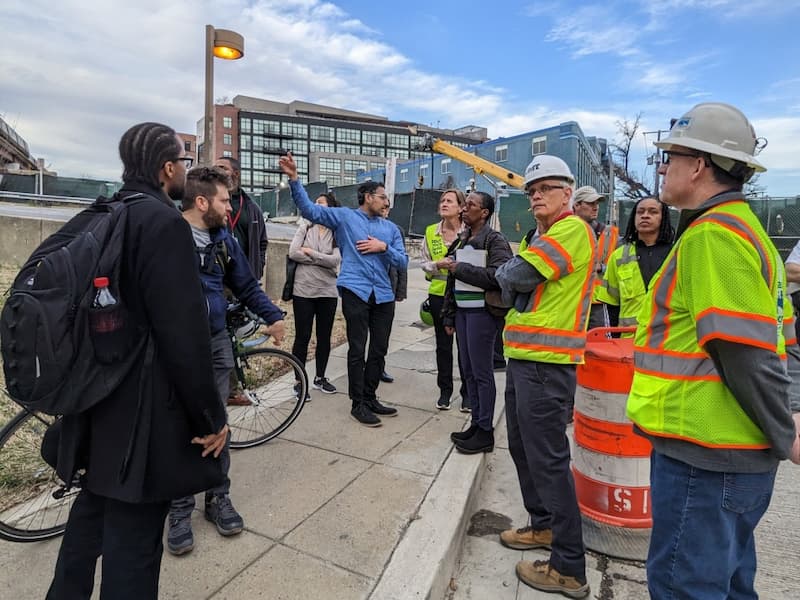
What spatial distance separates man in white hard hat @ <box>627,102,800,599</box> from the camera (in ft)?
4.55

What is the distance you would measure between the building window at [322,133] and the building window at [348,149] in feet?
7.55

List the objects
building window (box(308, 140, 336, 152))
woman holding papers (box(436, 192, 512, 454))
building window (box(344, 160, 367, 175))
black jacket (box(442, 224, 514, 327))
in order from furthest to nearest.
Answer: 1. building window (box(308, 140, 336, 152))
2. building window (box(344, 160, 367, 175))
3. woman holding papers (box(436, 192, 512, 454))
4. black jacket (box(442, 224, 514, 327))

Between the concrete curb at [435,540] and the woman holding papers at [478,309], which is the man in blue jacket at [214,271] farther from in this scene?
the woman holding papers at [478,309]

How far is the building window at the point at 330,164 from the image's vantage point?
99.4 m

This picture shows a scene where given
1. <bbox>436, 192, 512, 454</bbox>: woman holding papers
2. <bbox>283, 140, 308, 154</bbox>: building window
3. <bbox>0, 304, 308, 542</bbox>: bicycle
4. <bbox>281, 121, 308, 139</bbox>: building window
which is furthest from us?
<bbox>283, 140, 308, 154</bbox>: building window

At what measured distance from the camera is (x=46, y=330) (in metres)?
1.45

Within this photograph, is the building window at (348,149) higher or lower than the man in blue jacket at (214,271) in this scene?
higher

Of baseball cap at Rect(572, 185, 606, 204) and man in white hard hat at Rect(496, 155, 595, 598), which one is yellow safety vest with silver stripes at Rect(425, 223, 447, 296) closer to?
baseball cap at Rect(572, 185, 606, 204)

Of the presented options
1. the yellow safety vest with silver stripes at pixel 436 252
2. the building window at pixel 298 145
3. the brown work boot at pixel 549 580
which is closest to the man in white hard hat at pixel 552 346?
the brown work boot at pixel 549 580

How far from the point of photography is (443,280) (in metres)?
5.09

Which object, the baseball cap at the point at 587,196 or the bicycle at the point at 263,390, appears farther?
the baseball cap at the point at 587,196

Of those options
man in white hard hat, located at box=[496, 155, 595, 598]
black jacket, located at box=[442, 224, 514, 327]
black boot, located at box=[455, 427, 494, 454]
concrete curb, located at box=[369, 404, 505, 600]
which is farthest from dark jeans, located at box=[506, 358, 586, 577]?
black boot, located at box=[455, 427, 494, 454]

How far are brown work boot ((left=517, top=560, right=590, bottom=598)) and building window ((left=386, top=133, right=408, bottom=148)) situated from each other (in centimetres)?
11693

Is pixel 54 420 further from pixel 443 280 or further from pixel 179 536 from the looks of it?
pixel 443 280
